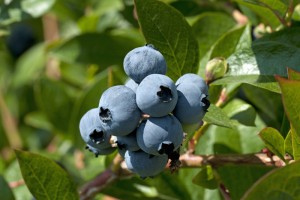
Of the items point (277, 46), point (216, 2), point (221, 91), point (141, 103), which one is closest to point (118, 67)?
point (216, 2)

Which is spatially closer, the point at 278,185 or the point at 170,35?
the point at 278,185

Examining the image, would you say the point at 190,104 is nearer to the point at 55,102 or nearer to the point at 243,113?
the point at 243,113

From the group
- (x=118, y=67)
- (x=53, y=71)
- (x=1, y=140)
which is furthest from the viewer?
(x=53, y=71)

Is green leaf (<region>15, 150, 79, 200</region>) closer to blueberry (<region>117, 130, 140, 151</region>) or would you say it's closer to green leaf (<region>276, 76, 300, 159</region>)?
blueberry (<region>117, 130, 140, 151</region>)

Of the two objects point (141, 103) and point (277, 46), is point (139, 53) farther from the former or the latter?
point (277, 46)

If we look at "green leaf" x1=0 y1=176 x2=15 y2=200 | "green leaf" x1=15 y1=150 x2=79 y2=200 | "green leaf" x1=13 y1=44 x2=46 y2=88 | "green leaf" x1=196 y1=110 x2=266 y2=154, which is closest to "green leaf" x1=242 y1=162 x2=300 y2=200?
"green leaf" x1=15 y1=150 x2=79 y2=200

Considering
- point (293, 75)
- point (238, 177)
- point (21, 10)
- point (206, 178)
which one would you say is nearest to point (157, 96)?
point (293, 75)

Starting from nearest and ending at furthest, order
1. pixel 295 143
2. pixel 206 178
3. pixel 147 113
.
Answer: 1. pixel 147 113
2. pixel 295 143
3. pixel 206 178
